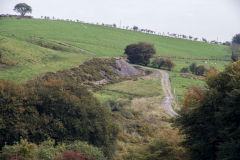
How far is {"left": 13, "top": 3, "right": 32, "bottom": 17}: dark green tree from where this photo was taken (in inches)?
4564

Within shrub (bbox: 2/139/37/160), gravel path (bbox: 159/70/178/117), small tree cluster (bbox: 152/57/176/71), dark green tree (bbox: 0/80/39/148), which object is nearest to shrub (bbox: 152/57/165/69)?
small tree cluster (bbox: 152/57/176/71)

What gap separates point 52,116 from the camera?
20.0 m

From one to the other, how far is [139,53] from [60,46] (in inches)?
861

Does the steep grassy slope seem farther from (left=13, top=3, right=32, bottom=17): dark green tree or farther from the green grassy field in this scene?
the green grassy field

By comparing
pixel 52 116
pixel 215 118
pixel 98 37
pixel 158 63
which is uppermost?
pixel 215 118

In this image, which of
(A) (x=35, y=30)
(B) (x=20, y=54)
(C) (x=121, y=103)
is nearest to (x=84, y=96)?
(C) (x=121, y=103)

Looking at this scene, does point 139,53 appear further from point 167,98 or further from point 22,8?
point 22,8

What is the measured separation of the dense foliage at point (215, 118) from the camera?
1356 cm

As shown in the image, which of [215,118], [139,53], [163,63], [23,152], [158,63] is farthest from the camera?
[158,63]

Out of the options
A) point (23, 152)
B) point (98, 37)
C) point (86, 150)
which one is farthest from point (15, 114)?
point (98, 37)

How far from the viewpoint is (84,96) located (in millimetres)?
23016

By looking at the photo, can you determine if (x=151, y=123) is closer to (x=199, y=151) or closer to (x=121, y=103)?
(x=121, y=103)

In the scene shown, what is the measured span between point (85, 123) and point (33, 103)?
4.18 metres

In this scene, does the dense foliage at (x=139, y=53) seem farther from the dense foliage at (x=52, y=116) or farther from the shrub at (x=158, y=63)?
the dense foliage at (x=52, y=116)
